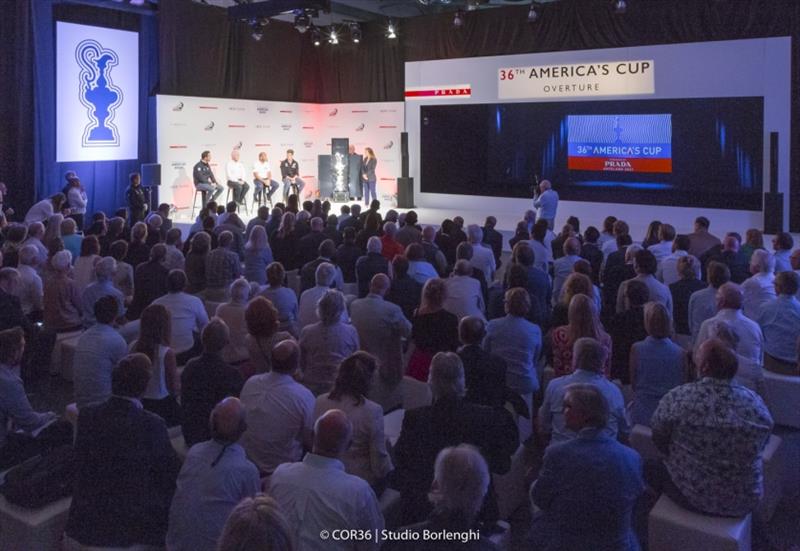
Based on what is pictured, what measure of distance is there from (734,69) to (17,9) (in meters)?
11.8

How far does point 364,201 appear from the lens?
687 inches

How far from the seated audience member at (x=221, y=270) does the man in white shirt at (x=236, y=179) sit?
877 cm

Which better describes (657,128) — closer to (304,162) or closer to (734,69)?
(734,69)

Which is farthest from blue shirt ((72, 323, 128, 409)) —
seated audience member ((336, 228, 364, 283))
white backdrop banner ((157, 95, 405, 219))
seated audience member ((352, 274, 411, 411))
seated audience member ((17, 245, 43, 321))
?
white backdrop banner ((157, 95, 405, 219))

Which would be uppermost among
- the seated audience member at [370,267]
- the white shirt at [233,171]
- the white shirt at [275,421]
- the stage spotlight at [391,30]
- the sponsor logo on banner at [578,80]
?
the stage spotlight at [391,30]

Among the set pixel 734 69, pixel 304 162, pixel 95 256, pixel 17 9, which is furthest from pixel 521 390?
pixel 304 162

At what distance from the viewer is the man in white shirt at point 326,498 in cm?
255

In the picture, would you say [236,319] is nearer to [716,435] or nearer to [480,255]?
[480,255]

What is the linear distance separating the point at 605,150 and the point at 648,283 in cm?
935

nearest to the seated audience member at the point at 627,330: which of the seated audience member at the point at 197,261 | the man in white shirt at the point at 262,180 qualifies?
the seated audience member at the point at 197,261

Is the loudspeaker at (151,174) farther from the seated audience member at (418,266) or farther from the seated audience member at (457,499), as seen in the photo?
the seated audience member at (457,499)

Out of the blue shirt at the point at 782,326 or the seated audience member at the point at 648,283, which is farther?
the seated audience member at the point at 648,283

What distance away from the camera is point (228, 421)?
2744 mm

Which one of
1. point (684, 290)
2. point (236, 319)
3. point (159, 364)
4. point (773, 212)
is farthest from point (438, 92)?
point (159, 364)
